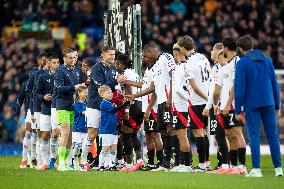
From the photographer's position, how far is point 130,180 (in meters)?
17.7

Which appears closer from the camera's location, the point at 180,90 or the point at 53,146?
the point at 180,90

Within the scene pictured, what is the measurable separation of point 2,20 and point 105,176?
2137 cm

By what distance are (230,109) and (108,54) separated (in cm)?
286

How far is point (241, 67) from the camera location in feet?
57.0

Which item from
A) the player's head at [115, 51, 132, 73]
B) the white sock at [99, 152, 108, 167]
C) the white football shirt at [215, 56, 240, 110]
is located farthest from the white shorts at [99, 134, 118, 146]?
the white football shirt at [215, 56, 240, 110]

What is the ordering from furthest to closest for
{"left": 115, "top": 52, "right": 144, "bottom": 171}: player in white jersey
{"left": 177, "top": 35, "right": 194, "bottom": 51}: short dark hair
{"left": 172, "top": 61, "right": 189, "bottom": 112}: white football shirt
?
{"left": 115, "top": 52, "right": 144, "bottom": 171}: player in white jersey < {"left": 172, "top": 61, "right": 189, "bottom": 112}: white football shirt < {"left": 177, "top": 35, "right": 194, "bottom": 51}: short dark hair

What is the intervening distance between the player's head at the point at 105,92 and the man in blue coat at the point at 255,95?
3859 mm

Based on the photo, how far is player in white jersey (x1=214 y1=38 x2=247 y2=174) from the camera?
1931 centimetres

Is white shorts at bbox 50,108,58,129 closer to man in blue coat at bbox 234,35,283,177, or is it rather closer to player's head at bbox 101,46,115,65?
player's head at bbox 101,46,115,65

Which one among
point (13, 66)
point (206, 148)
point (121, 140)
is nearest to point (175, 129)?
point (206, 148)

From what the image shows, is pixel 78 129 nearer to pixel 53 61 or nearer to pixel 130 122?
pixel 130 122

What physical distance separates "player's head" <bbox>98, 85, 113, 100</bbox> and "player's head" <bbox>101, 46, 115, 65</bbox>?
1.95ft

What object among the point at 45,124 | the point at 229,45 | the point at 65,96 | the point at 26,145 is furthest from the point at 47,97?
the point at 229,45

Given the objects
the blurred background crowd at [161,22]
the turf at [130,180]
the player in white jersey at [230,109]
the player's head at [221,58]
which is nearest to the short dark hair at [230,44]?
the player in white jersey at [230,109]
